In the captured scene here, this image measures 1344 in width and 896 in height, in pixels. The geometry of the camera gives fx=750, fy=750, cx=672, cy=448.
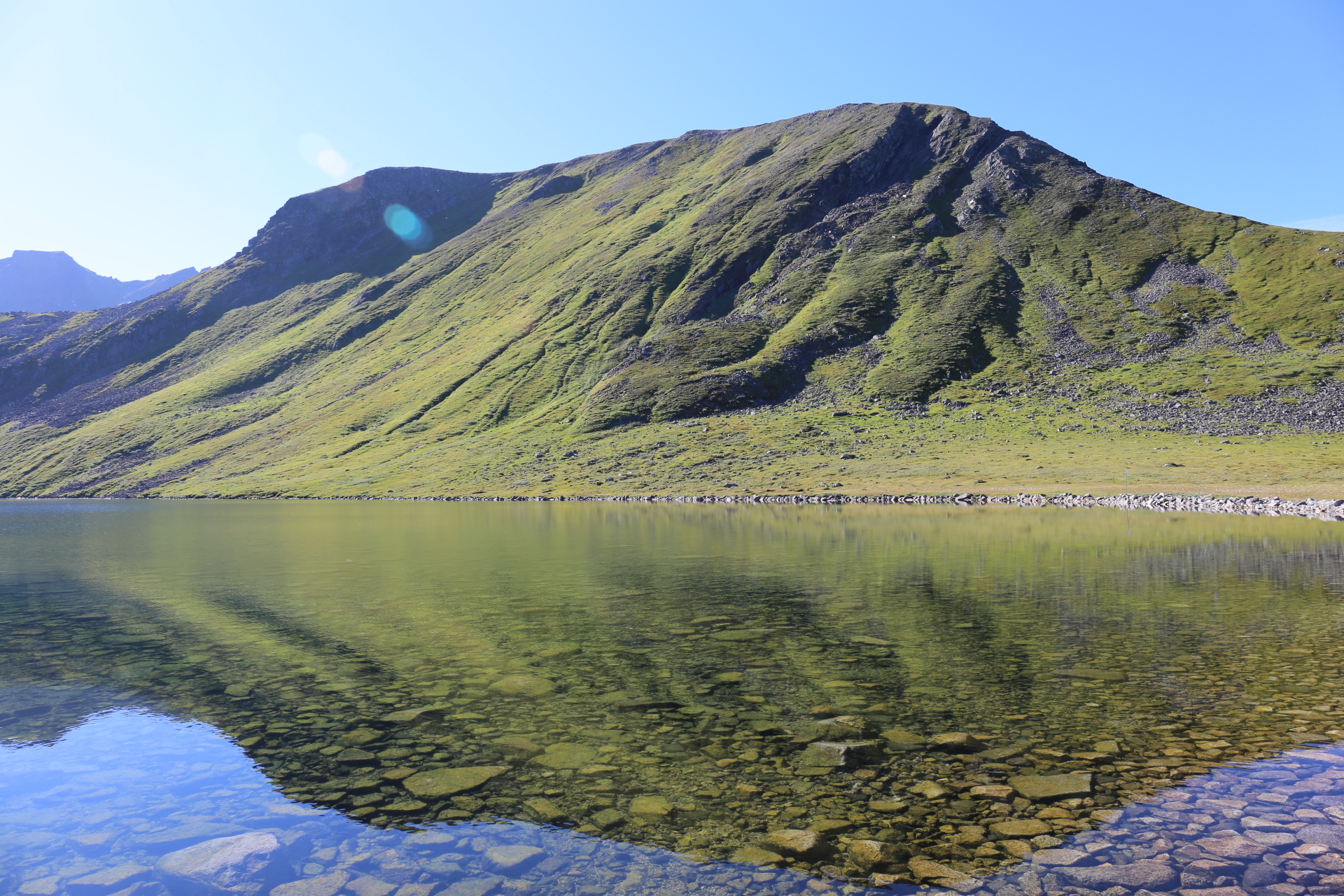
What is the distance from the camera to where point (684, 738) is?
13.4m

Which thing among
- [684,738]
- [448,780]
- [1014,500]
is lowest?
[1014,500]

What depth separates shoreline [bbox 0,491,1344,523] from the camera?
65312 millimetres

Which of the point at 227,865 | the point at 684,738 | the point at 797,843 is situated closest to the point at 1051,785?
the point at 797,843

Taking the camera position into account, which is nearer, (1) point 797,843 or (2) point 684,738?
(1) point 797,843

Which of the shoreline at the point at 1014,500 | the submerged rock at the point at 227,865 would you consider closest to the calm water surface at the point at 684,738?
the submerged rock at the point at 227,865

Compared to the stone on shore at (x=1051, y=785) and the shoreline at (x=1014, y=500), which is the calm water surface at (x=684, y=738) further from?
the shoreline at (x=1014, y=500)

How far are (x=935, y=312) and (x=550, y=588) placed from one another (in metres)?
163

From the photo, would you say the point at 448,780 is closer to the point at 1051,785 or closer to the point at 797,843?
the point at 797,843

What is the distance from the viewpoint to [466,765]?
40.4ft

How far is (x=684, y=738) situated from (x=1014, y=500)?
8003 cm

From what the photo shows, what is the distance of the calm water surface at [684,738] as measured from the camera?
9195 mm

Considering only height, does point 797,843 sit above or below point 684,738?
above

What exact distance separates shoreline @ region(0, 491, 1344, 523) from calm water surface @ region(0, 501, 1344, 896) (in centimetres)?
4548

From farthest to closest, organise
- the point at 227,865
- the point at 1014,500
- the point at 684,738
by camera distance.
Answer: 1. the point at 1014,500
2. the point at 684,738
3. the point at 227,865
